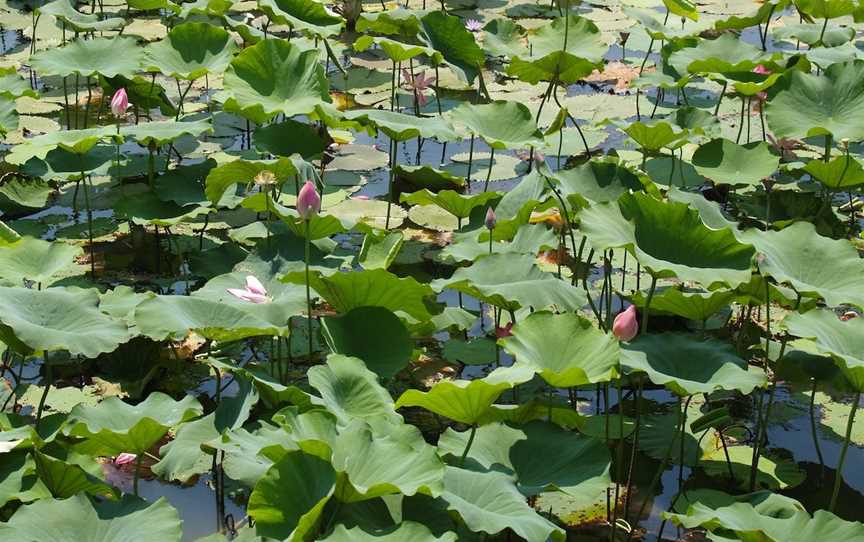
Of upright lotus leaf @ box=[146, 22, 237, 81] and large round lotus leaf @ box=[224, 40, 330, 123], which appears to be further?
upright lotus leaf @ box=[146, 22, 237, 81]

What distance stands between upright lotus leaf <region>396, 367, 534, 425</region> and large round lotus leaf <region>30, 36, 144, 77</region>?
2.63 metres

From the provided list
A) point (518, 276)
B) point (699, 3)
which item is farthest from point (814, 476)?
point (699, 3)

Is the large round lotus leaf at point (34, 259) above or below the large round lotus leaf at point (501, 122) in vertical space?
below

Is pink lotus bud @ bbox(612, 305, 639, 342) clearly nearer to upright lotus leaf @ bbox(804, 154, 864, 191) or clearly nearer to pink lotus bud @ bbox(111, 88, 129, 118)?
upright lotus leaf @ bbox(804, 154, 864, 191)

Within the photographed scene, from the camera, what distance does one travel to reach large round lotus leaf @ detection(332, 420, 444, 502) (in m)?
2.46

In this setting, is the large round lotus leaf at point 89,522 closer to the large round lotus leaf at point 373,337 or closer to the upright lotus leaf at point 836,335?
the large round lotus leaf at point 373,337

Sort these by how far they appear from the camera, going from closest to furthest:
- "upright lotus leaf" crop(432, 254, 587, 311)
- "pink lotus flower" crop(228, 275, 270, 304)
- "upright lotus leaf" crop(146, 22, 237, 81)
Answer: "upright lotus leaf" crop(432, 254, 587, 311) → "pink lotus flower" crop(228, 275, 270, 304) → "upright lotus leaf" crop(146, 22, 237, 81)

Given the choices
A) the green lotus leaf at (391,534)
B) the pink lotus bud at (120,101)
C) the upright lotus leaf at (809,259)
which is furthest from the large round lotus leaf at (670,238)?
the pink lotus bud at (120,101)

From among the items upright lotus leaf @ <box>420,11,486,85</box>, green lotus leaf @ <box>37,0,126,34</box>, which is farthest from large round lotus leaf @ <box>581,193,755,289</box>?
green lotus leaf @ <box>37,0,126,34</box>

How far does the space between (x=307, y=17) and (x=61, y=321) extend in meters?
2.75

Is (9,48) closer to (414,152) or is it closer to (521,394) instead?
(414,152)

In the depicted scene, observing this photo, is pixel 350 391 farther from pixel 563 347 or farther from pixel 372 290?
pixel 563 347

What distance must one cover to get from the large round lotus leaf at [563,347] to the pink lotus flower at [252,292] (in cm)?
77

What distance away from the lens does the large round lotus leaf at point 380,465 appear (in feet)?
8.07
